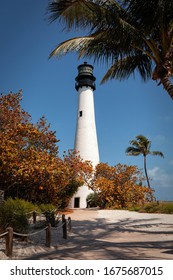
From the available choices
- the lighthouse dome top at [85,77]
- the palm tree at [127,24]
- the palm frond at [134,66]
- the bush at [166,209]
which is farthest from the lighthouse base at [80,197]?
the palm tree at [127,24]

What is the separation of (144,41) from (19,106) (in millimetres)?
9299

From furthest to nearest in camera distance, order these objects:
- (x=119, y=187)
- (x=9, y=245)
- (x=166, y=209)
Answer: (x=119, y=187) → (x=166, y=209) → (x=9, y=245)

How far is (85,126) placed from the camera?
26.3m

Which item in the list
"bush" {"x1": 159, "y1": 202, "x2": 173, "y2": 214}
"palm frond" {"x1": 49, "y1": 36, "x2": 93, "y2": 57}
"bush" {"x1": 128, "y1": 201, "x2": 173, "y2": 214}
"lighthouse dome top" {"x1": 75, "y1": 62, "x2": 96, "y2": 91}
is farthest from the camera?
"lighthouse dome top" {"x1": 75, "y1": 62, "x2": 96, "y2": 91}

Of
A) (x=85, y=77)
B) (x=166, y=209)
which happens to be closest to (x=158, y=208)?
(x=166, y=209)

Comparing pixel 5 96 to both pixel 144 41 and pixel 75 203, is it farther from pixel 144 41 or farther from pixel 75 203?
pixel 75 203

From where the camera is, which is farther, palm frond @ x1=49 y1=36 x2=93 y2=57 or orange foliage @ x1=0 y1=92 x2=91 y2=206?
orange foliage @ x1=0 y1=92 x2=91 y2=206

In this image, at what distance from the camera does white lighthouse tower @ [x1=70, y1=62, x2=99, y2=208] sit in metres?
24.7

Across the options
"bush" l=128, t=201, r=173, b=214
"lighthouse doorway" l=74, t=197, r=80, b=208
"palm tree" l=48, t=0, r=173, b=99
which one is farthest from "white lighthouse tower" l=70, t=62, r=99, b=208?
"palm tree" l=48, t=0, r=173, b=99

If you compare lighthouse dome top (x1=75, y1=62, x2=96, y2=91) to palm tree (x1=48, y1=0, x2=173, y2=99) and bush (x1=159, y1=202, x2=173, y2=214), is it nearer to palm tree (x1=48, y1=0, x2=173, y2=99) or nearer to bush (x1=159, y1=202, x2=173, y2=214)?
bush (x1=159, y1=202, x2=173, y2=214)

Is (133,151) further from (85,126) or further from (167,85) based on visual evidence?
(167,85)

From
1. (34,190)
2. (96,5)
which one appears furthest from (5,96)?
(96,5)

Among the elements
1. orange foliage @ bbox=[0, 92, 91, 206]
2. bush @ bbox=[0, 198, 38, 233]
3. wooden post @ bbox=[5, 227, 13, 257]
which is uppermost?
orange foliage @ bbox=[0, 92, 91, 206]

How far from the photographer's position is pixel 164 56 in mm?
7469
